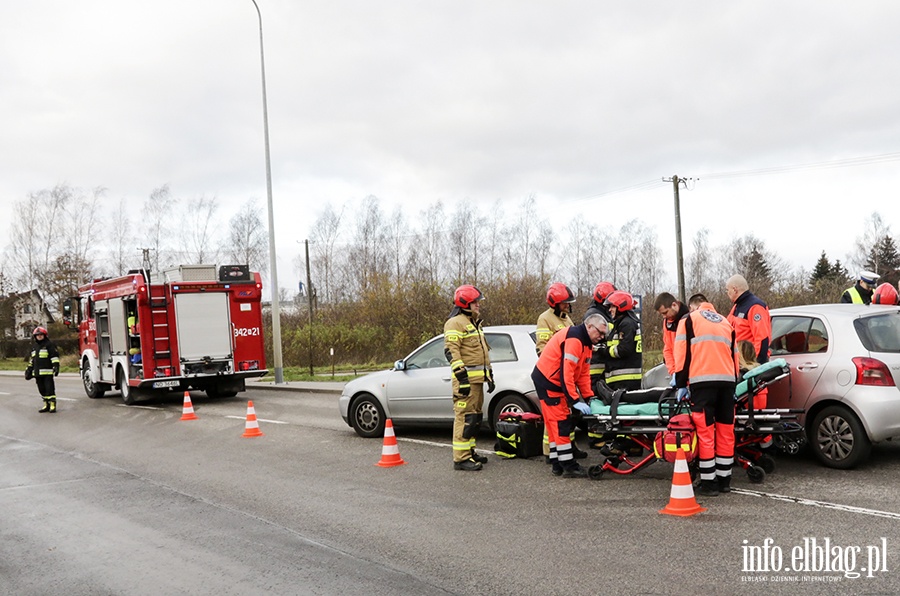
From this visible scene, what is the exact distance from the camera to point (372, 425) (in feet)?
34.8

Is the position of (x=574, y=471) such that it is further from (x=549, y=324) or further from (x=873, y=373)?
(x=873, y=373)

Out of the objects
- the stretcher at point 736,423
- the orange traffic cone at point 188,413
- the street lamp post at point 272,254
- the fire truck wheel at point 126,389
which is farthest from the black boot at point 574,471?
the street lamp post at point 272,254

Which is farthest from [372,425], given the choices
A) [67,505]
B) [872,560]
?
[872,560]

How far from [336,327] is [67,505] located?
2341cm

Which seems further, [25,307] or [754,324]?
[25,307]

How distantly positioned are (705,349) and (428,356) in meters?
4.54

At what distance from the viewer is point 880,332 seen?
7246 mm

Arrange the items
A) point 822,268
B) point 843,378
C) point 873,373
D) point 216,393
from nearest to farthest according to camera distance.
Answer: point 873,373, point 843,378, point 216,393, point 822,268

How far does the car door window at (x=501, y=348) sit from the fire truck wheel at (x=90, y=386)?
43.5 feet

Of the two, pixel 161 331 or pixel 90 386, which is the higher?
pixel 161 331

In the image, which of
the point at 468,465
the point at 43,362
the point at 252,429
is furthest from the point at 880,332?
the point at 43,362

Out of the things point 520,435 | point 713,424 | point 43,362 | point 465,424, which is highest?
point 43,362

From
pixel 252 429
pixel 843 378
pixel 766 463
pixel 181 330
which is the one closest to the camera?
pixel 843 378

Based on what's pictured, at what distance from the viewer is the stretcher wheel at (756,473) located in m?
6.78
